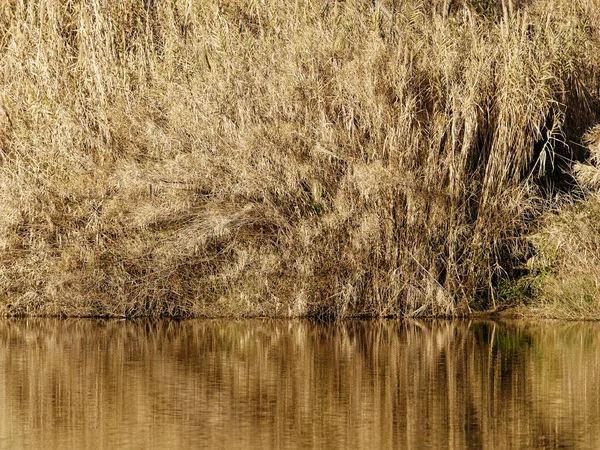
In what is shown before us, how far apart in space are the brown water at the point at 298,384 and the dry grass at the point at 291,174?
1.88 feet

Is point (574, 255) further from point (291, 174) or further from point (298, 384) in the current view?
point (298, 384)

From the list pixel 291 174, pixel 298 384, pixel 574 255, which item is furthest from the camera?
pixel 291 174

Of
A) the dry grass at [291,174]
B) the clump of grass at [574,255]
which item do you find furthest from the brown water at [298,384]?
the dry grass at [291,174]

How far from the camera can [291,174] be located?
1473 cm

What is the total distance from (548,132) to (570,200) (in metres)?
0.89

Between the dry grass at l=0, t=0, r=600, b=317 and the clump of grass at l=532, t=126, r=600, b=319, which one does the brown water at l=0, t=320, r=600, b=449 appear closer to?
the clump of grass at l=532, t=126, r=600, b=319

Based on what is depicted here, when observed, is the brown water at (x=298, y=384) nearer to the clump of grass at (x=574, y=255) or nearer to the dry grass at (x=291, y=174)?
the clump of grass at (x=574, y=255)

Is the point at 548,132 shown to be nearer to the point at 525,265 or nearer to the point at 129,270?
the point at 525,265

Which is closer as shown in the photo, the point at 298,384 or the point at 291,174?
the point at 298,384

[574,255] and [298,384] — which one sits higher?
[574,255]

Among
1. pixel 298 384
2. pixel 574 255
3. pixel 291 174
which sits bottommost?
pixel 298 384

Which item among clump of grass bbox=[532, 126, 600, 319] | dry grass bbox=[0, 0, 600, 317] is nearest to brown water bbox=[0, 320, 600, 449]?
clump of grass bbox=[532, 126, 600, 319]

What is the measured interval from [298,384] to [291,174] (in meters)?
4.83

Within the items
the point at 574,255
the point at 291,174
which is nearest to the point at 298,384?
the point at 291,174
